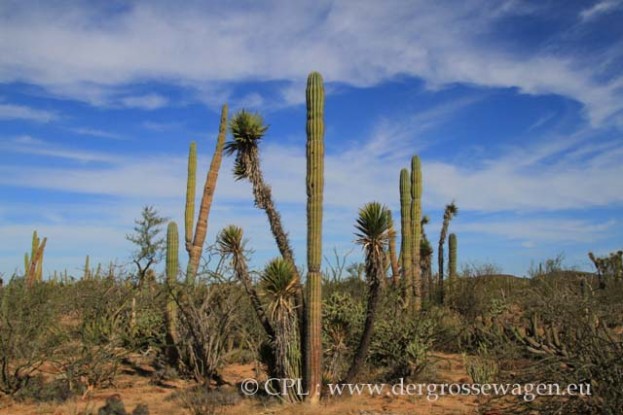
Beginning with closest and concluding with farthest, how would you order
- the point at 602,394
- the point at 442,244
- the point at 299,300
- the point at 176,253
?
the point at 602,394
the point at 299,300
the point at 176,253
the point at 442,244

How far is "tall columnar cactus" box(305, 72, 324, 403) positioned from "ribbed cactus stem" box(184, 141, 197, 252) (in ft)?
25.0

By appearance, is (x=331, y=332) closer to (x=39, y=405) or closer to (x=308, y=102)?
(x=308, y=102)

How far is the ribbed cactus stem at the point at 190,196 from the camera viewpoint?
51.2 ft

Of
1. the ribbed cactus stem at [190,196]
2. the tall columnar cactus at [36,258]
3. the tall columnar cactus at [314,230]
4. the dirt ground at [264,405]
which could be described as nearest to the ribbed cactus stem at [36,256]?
the tall columnar cactus at [36,258]

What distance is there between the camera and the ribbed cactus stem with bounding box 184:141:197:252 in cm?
1559

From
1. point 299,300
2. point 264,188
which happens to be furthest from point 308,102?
point 299,300

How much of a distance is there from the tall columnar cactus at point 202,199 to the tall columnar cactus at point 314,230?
656cm

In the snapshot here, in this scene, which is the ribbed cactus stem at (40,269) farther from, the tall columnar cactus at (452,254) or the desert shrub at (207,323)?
the tall columnar cactus at (452,254)

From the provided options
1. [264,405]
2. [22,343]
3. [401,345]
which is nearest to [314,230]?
[264,405]

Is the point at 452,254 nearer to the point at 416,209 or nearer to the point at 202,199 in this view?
the point at 416,209

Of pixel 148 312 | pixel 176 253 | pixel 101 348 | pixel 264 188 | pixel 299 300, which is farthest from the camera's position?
pixel 148 312

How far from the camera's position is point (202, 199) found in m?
15.8

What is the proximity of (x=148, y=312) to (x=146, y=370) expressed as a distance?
1.40m

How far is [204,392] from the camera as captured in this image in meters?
9.93
